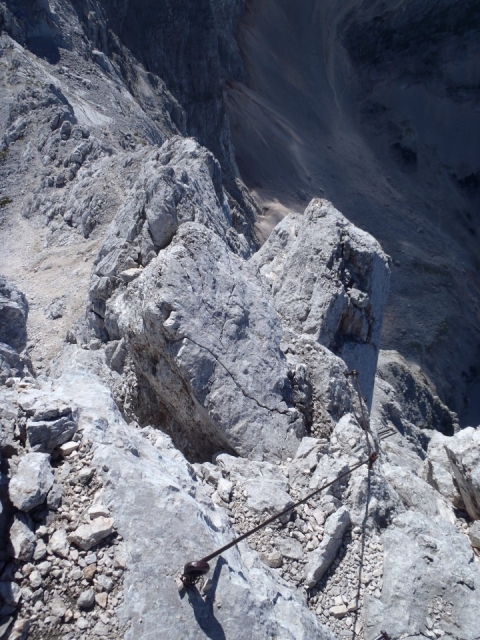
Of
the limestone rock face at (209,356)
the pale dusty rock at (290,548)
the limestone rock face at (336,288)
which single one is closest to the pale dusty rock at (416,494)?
the limestone rock face at (209,356)

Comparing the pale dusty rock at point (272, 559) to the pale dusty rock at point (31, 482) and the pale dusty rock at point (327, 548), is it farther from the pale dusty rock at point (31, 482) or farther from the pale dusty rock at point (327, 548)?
the pale dusty rock at point (31, 482)

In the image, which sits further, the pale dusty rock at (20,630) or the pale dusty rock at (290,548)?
the pale dusty rock at (290,548)

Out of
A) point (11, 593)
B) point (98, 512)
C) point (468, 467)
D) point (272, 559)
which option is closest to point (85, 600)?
point (11, 593)

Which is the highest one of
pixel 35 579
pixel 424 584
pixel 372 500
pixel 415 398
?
pixel 415 398

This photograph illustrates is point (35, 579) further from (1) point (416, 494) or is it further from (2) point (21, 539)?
(1) point (416, 494)

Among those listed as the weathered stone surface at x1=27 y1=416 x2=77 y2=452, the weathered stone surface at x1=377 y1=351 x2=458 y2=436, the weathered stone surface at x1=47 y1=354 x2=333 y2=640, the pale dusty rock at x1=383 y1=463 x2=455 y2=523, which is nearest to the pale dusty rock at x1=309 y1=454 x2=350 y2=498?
the pale dusty rock at x1=383 y1=463 x2=455 y2=523

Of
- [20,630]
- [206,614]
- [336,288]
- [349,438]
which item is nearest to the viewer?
[20,630]

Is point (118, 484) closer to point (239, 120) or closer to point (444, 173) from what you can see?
point (239, 120)
